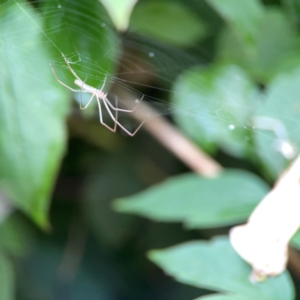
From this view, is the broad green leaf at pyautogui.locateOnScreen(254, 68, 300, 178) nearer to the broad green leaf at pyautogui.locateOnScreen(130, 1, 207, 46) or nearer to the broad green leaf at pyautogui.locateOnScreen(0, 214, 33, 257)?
the broad green leaf at pyautogui.locateOnScreen(130, 1, 207, 46)

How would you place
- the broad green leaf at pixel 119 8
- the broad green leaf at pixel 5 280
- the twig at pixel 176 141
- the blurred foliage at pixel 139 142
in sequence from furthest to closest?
the twig at pixel 176 141
the broad green leaf at pixel 5 280
the blurred foliage at pixel 139 142
the broad green leaf at pixel 119 8

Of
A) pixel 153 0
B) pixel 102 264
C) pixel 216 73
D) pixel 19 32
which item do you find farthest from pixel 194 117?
pixel 102 264

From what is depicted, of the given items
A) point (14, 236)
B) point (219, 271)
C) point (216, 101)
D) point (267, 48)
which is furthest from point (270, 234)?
point (14, 236)

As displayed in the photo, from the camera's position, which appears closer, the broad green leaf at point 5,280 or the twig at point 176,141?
the broad green leaf at point 5,280

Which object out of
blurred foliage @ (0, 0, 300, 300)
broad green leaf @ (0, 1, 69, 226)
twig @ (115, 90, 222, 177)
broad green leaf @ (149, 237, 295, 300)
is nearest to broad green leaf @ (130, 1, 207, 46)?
blurred foliage @ (0, 0, 300, 300)

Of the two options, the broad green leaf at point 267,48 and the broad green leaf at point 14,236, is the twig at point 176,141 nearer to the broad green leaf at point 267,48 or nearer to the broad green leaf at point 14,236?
the broad green leaf at point 267,48

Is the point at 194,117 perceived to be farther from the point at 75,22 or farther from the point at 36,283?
the point at 36,283

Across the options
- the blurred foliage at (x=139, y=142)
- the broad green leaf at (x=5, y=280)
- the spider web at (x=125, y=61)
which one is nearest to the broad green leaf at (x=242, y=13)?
the blurred foliage at (x=139, y=142)
